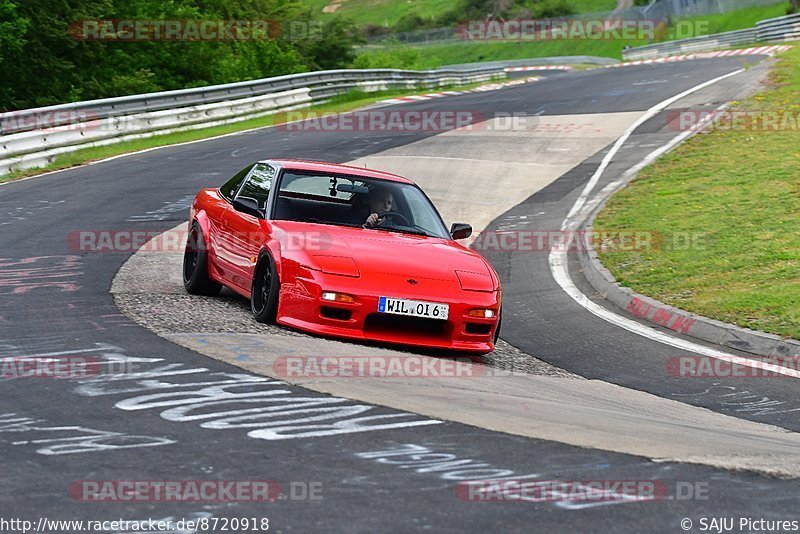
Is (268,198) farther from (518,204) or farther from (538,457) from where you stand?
(518,204)

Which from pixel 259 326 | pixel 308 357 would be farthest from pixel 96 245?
pixel 308 357

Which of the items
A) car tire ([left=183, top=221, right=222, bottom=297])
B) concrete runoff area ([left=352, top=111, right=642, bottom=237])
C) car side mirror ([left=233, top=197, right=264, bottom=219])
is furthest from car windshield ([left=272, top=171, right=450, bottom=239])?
concrete runoff area ([left=352, top=111, right=642, bottom=237])

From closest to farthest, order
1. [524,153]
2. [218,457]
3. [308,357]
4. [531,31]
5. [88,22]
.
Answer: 1. [218,457]
2. [308,357]
3. [524,153]
4. [88,22]
5. [531,31]

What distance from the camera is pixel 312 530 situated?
4.11m

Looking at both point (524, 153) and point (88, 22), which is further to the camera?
point (88, 22)

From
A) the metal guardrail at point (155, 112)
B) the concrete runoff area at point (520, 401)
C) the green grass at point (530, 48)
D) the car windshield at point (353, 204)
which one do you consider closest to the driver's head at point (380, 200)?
the car windshield at point (353, 204)

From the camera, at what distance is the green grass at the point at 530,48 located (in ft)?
238

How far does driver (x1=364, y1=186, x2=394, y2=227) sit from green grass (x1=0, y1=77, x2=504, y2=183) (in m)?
11.3

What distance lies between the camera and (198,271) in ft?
34.2

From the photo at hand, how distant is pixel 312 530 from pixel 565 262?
10.6 metres

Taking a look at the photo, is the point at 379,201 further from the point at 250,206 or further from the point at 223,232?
the point at 223,232

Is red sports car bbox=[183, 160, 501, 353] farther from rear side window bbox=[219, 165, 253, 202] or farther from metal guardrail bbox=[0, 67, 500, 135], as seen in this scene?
metal guardrail bbox=[0, 67, 500, 135]

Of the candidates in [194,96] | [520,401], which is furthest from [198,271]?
[194,96]

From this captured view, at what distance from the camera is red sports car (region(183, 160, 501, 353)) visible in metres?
8.56
